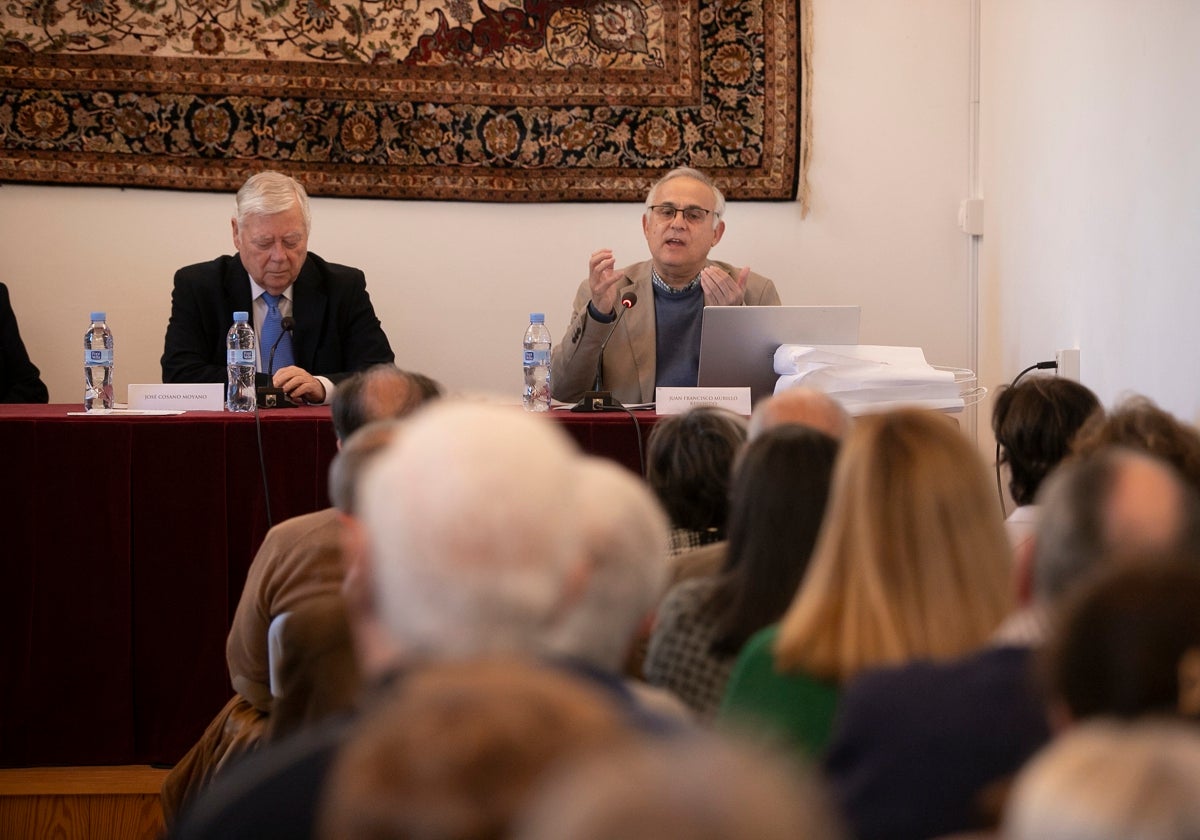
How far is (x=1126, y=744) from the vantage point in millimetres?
691

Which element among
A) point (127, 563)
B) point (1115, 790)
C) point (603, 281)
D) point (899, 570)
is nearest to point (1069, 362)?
point (603, 281)

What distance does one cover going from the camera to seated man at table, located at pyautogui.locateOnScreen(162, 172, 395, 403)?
3.70 meters

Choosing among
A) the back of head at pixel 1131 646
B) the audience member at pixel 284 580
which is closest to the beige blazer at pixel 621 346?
the audience member at pixel 284 580

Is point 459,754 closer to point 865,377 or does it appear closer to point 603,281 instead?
point 865,377

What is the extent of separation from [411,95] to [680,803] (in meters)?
4.00

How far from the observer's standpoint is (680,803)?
537 mm

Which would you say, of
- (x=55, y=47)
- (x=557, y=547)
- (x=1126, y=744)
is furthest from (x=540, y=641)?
(x=55, y=47)

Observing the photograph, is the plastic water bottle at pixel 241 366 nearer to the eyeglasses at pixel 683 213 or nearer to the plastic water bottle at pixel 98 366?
the plastic water bottle at pixel 98 366

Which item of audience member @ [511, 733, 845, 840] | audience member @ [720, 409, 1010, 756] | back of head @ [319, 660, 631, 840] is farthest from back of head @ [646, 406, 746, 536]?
audience member @ [511, 733, 845, 840]

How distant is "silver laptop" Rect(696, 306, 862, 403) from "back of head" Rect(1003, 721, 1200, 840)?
2.48 m

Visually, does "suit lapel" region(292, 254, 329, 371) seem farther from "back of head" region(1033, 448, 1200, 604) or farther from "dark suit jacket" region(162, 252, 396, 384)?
"back of head" region(1033, 448, 1200, 604)

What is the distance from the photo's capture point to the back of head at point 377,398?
88.1 inches

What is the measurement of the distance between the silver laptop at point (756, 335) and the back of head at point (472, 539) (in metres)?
2.15

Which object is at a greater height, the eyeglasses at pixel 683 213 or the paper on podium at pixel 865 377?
the eyeglasses at pixel 683 213
